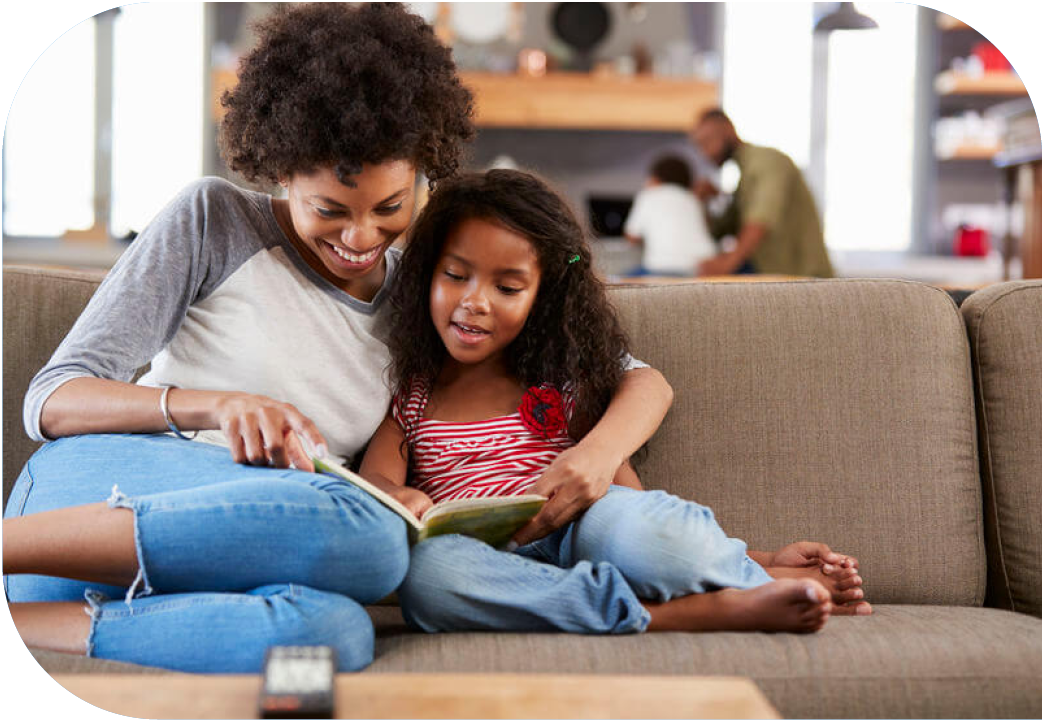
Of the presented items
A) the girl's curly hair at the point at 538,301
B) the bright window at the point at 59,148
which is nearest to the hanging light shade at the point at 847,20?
the girl's curly hair at the point at 538,301

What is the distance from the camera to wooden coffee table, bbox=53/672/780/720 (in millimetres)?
739

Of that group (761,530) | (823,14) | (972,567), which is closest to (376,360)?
(761,530)

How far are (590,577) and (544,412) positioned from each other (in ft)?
1.16

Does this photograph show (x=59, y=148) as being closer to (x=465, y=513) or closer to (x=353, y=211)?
(x=353, y=211)

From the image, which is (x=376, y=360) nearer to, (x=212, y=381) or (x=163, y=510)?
(x=212, y=381)

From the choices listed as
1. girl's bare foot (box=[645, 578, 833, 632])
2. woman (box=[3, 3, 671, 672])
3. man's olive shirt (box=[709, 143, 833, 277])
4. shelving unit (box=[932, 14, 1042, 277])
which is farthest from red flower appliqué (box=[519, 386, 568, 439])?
shelving unit (box=[932, 14, 1042, 277])

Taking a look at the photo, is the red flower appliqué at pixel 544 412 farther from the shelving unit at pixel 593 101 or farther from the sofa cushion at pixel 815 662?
the shelving unit at pixel 593 101

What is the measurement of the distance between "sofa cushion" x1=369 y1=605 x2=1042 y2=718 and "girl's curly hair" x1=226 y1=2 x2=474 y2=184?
591mm

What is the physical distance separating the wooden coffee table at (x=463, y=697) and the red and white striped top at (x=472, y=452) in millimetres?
603

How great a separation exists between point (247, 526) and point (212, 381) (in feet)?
1.07

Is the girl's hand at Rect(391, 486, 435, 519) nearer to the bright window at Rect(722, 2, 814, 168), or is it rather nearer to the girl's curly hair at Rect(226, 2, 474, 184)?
the girl's curly hair at Rect(226, 2, 474, 184)

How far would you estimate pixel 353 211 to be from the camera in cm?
128

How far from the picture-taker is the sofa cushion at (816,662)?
109 cm

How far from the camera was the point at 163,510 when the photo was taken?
1.03m
